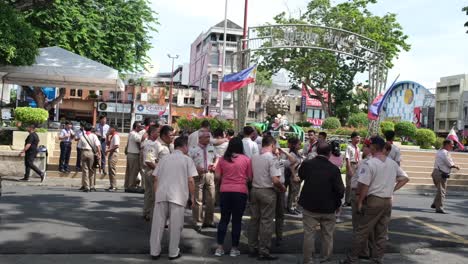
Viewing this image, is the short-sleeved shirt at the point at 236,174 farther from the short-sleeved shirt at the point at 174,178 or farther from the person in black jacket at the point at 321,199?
the person in black jacket at the point at 321,199

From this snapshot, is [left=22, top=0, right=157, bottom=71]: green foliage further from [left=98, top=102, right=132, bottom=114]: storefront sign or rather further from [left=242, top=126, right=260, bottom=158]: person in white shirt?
[left=98, top=102, right=132, bottom=114]: storefront sign

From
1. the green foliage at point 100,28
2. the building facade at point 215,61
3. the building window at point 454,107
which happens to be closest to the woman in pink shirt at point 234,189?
the green foliage at point 100,28

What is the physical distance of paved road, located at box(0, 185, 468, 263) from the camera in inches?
277

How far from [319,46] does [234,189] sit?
42.2 feet

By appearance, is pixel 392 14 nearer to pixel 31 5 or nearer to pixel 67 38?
pixel 67 38

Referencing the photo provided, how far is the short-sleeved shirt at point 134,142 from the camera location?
11.6 metres

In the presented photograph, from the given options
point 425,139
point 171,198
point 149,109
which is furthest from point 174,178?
point 149,109

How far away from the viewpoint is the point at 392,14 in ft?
118

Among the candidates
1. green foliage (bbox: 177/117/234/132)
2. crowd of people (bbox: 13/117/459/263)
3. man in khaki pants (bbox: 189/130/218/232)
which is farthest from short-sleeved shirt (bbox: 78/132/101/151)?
green foliage (bbox: 177/117/234/132)

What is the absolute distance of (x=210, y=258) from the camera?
6.86 metres

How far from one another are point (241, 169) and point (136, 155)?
5323mm

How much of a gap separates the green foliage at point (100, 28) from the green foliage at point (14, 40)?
4.63 metres

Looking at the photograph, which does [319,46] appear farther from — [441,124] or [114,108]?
[441,124]

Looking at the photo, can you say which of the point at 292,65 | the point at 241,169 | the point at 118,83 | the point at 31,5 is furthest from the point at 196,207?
the point at 292,65
